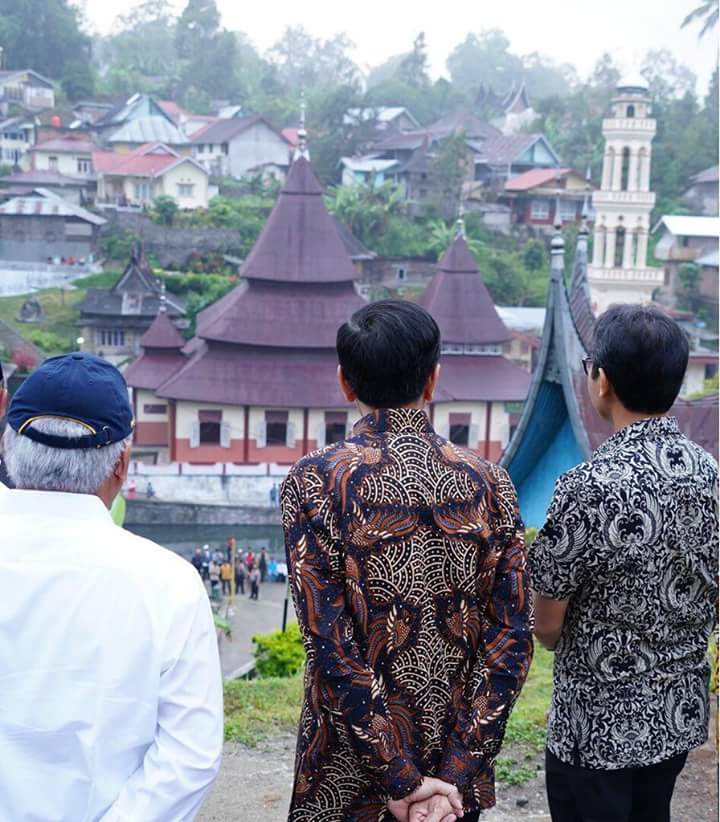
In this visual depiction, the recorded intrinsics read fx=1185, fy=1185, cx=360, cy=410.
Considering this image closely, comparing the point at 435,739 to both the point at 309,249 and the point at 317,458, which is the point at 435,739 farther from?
the point at 309,249

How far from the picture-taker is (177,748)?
115 centimetres

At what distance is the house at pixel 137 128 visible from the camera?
33.7m

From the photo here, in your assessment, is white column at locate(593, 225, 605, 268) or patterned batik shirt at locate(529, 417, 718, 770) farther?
white column at locate(593, 225, 605, 268)

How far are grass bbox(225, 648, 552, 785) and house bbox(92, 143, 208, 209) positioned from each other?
27.2 m

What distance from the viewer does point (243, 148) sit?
113ft

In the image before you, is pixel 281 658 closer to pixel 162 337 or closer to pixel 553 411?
pixel 553 411

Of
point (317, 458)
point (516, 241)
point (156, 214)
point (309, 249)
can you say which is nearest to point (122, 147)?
point (156, 214)

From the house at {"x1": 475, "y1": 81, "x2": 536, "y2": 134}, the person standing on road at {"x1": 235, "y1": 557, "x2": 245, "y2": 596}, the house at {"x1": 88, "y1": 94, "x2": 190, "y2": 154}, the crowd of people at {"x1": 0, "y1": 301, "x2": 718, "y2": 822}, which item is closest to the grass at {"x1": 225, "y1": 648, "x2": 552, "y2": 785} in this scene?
the crowd of people at {"x1": 0, "y1": 301, "x2": 718, "y2": 822}

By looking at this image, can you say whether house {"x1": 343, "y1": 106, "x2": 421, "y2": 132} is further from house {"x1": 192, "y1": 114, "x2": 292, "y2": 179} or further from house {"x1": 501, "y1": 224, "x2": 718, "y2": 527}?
house {"x1": 501, "y1": 224, "x2": 718, "y2": 527}

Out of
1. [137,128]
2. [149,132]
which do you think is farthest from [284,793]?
[149,132]

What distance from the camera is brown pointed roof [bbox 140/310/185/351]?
54.9 feet

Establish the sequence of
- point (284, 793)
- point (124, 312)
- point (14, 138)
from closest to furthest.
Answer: point (284, 793)
point (124, 312)
point (14, 138)

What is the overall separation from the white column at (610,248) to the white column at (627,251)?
0.72 feet

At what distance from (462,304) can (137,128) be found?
1994 centimetres
